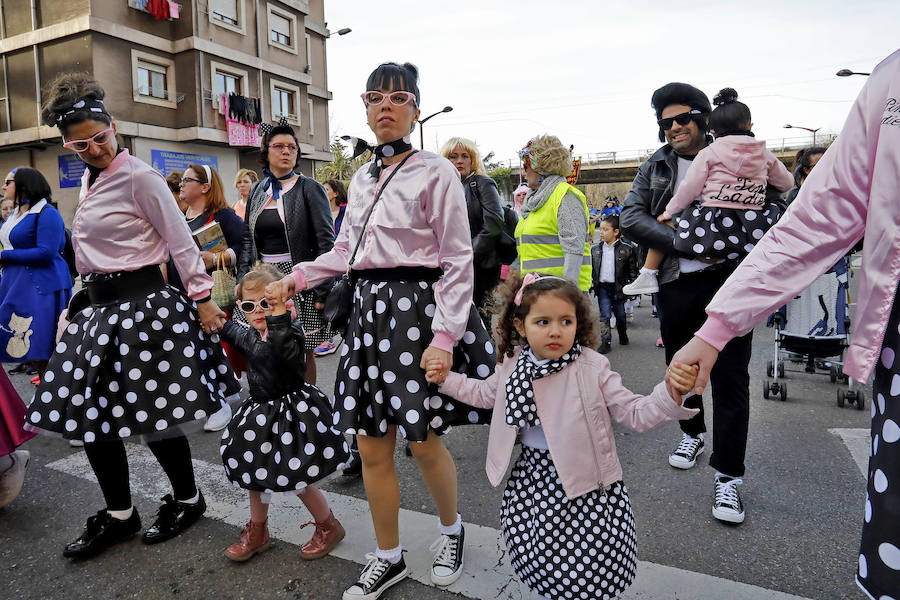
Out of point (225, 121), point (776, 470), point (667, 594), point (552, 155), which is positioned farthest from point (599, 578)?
point (225, 121)

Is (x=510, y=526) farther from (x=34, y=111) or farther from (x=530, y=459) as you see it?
(x=34, y=111)

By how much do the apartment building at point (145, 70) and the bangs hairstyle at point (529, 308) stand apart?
64.2ft

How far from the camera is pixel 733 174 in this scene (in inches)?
117

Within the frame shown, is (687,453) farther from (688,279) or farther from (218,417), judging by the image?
(218,417)

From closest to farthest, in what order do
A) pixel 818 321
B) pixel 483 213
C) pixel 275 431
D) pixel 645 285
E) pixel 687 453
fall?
pixel 275 431
pixel 645 285
pixel 687 453
pixel 483 213
pixel 818 321

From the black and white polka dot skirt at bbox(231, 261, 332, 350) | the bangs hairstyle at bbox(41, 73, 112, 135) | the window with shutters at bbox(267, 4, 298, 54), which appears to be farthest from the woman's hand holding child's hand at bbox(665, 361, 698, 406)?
the window with shutters at bbox(267, 4, 298, 54)

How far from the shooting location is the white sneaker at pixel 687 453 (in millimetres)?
3558

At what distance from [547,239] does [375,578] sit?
7.81 feet

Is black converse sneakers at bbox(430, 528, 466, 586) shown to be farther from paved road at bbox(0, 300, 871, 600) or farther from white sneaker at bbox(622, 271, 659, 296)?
white sneaker at bbox(622, 271, 659, 296)

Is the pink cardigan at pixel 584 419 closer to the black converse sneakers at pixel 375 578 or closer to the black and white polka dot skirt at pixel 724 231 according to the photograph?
the black converse sneakers at pixel 375 578

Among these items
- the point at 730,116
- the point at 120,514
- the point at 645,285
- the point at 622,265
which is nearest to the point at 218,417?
the point at 120,514

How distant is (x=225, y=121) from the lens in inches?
851

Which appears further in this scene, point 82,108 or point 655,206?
point 655,206

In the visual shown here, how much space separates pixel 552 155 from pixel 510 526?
101 inches
